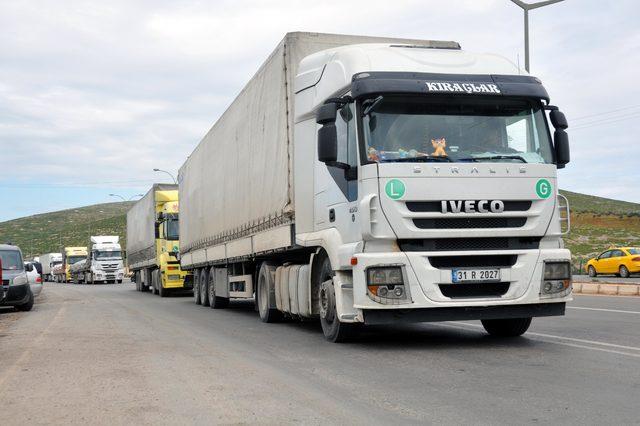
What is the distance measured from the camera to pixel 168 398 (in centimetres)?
651

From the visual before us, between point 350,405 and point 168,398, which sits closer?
point 350,405

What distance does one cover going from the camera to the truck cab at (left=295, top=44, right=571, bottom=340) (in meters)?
8.85

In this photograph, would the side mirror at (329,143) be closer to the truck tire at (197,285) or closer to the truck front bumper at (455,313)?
the truck front bumper at (455,313)

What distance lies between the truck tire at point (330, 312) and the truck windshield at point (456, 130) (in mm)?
1923

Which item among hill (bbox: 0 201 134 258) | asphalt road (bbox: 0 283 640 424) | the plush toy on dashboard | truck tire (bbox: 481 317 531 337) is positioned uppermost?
hill (bbox: 0 201 134 258)

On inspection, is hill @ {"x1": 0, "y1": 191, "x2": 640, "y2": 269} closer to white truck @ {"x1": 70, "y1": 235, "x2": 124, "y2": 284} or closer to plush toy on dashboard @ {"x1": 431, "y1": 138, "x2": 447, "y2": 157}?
white truck @ {"x1": 70, "y1": 235, "x2": 124, "y2": 284}

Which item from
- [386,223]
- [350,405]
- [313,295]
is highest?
[386,223]

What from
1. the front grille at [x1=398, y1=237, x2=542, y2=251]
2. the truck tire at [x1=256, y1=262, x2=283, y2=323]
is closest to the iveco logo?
the front grille at [x1=398, y1=237, x2=542, y2=251]

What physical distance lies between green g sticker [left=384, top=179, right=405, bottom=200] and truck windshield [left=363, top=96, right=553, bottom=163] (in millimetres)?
290

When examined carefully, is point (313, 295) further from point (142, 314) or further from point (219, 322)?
point (142, 314)

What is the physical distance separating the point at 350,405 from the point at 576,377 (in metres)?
2.33

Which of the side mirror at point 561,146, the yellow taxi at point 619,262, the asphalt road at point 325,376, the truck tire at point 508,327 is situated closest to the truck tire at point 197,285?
the asphalt road at point 325,376

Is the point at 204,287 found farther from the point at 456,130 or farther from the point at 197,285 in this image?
the point at 456,130

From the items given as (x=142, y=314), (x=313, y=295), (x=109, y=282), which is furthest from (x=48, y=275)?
(x=313, y=295)
